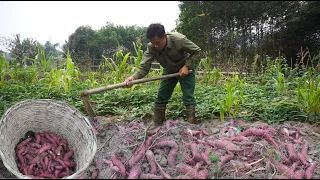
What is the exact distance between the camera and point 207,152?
217cm

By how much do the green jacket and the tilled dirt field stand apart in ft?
2.21

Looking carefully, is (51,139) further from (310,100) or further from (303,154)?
(310,100)

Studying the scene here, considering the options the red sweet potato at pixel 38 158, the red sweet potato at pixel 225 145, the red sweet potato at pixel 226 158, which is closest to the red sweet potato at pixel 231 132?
the red sweet potato at pixel 225 145

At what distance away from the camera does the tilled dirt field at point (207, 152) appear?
1970 mm

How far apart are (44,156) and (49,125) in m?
0.37

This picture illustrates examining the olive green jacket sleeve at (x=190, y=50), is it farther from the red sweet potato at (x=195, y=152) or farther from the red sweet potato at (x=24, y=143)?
the red sweet potato at (x=24, y=143)

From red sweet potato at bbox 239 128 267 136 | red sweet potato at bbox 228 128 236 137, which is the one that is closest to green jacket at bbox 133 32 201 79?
red sweet potato at bbox 228 128 236 137

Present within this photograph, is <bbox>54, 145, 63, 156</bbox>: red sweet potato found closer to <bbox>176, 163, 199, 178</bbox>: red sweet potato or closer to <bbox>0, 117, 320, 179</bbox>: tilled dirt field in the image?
<bbox>0, 117, 320, 179</bbox>: tilled dirt field

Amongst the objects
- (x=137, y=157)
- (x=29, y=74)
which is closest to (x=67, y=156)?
(x=137, y=157)

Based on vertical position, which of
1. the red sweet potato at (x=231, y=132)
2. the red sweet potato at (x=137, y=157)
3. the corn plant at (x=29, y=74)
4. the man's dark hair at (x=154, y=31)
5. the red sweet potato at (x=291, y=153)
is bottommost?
the red sweet potato at (x=291, y=153)

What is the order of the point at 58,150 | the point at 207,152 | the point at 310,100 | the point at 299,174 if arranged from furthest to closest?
the point at 310,100, the point at 58,150, the point at 207,152, the point at 299,174

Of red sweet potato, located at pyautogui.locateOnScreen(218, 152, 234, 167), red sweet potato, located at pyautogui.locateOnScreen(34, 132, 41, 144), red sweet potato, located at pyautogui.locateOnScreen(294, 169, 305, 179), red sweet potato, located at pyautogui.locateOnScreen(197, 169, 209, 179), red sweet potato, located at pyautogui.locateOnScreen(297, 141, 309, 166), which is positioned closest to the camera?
red sweet potato, located at pyautogui.locateOnScreen(197, 169, 209, 179)

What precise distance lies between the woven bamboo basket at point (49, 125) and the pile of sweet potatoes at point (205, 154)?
227mm

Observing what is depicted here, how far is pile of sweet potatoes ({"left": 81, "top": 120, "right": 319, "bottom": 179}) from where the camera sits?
6.45ft
